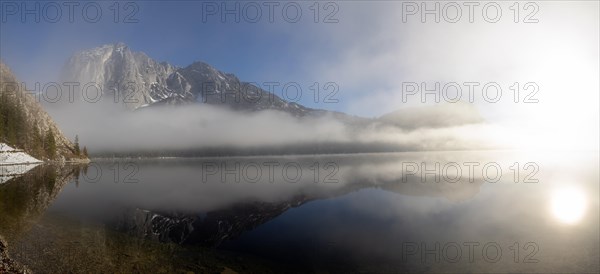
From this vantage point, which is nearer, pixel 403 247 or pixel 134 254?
pixel 134 254

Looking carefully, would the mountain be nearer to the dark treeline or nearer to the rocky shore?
the dark treeline

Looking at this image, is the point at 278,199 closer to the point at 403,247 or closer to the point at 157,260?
the point at 403,247

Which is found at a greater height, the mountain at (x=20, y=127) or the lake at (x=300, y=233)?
the mountain at (x=20, y=127)

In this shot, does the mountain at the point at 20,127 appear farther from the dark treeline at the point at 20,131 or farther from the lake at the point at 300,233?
the lake at the point at 300,233

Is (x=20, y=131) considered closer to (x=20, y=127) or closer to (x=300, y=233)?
(x=20, y=127)

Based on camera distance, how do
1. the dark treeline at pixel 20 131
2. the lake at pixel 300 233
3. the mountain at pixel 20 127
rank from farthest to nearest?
1. the mountain at pixel 20 127
2. the dark treeline at pixel 20 131
3. the lake at pixel 300 233

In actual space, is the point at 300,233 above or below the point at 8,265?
below

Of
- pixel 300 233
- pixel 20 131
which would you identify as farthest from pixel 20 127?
pixel 300 233

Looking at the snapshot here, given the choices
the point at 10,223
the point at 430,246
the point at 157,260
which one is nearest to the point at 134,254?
the point at 157,260

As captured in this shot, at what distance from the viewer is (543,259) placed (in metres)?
33.8

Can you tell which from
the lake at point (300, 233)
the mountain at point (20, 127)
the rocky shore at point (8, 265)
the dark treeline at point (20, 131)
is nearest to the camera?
the rocky shore at point (8, 265)

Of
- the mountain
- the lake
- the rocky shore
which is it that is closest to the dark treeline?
the mountain

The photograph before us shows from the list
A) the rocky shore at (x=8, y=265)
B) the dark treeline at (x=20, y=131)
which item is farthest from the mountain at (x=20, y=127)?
the rocky shore at (x=8, y=265)

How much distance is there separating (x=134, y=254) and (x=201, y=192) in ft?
177
